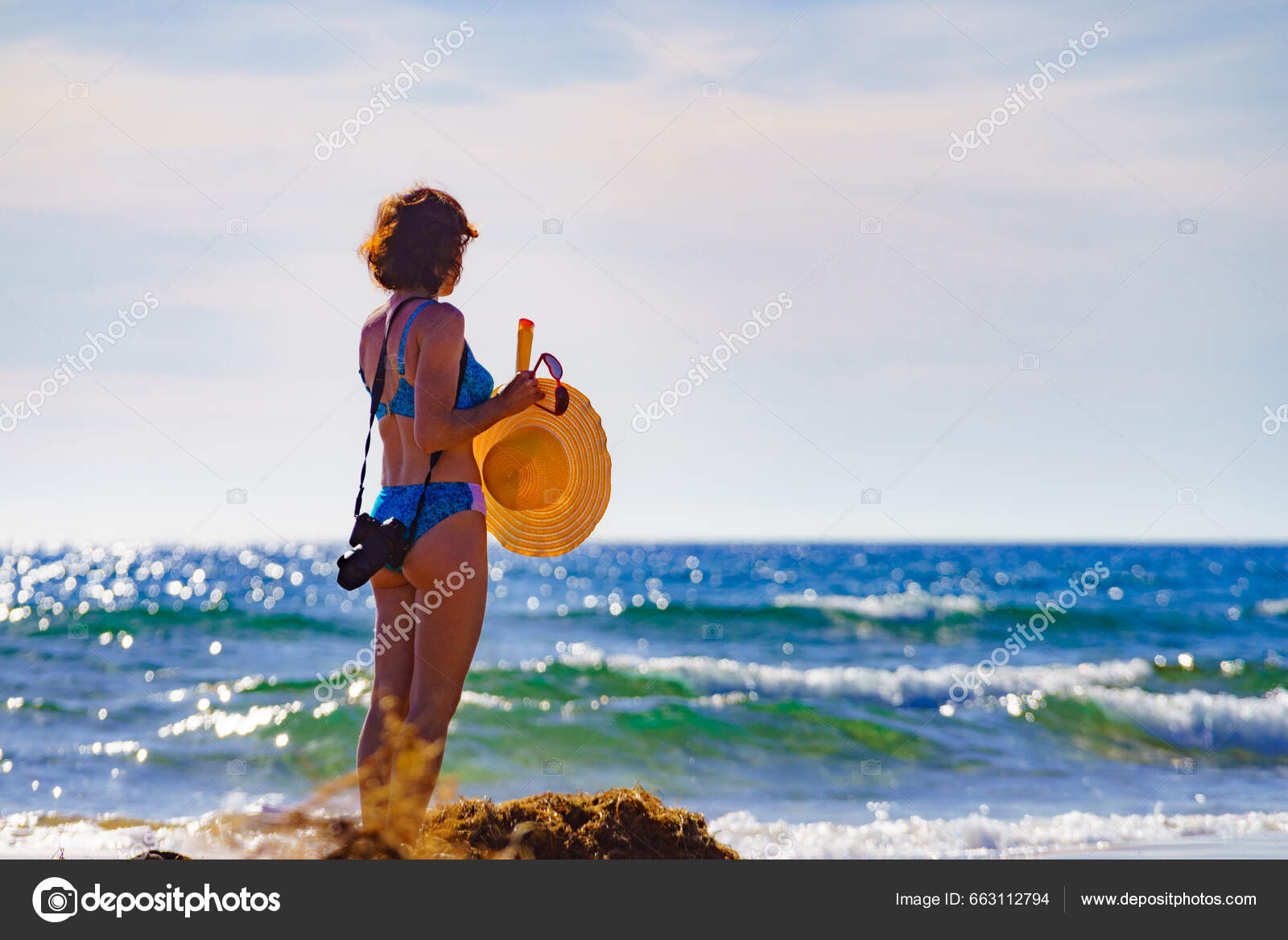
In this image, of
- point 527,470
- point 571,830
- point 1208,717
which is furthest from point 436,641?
point 1208,717

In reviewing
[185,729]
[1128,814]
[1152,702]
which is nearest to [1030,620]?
[1152,702]

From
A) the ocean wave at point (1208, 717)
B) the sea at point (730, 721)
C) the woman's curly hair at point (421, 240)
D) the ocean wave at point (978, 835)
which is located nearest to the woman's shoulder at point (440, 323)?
the woman's curly hair at point (421, 240)

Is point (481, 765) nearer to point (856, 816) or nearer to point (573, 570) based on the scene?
point (856, 816)

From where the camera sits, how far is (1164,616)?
2039cm

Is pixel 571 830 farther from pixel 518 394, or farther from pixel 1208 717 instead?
pixel 1208 717

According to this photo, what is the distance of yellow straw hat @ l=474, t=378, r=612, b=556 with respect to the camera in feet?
11.8

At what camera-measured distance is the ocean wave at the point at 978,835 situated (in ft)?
19.8

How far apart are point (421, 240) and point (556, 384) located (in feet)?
2.04

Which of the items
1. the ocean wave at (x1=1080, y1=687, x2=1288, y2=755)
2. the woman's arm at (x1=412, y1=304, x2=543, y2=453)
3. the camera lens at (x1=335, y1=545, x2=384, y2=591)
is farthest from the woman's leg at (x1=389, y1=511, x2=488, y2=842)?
the ocean wave at (x1=1080, y1=687, x2=1288, y2=755)

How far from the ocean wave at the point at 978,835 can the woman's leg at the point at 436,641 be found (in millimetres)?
3114

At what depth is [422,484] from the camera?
10.7ft
